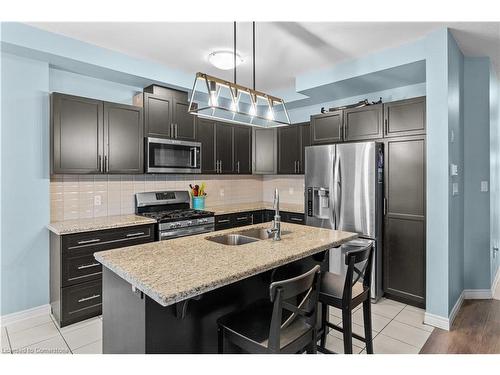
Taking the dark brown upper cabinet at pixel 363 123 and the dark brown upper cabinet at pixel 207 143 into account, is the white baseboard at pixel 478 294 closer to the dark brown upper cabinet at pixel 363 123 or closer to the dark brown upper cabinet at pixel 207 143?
the dark brown upper cabinet at pixel 363 123

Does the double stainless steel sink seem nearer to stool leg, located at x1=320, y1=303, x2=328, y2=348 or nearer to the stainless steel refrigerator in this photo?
stool leg, located at x1=320, y1=303, x2=328, y2=348

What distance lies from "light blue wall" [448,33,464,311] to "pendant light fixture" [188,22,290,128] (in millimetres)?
1576

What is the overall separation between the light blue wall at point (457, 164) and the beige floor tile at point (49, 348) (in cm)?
336

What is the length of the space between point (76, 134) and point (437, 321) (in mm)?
3903

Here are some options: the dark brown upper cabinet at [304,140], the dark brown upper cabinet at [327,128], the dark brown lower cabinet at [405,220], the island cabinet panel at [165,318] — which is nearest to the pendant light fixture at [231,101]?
the dark brown upper cabinet at [304,140]

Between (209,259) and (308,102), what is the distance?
11.8 feet

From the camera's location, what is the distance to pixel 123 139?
3.41 meters

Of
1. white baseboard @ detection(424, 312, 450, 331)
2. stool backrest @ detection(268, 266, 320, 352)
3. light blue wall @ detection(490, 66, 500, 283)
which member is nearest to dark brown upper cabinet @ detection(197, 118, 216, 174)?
stool backrest @ detection(268, 266, 320, 352)

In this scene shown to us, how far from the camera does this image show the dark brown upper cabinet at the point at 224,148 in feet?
14.4

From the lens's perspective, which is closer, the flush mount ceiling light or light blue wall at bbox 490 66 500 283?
the flush mount ceiling light

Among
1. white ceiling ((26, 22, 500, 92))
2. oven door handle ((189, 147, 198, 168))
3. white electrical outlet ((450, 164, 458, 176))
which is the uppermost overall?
white ceiling ((26, 22, 500, 92))

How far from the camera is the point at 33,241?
296 cm

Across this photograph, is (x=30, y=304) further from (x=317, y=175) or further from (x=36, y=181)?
(x=317, y=175)

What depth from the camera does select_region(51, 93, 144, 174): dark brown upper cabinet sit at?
298cm
